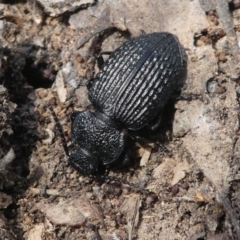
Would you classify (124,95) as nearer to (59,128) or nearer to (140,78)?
(140,78)

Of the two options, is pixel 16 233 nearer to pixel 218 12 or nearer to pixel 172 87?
pixel 172 87

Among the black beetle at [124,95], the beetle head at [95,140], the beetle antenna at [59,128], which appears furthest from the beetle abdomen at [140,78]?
the beetle antenna at [59,128]

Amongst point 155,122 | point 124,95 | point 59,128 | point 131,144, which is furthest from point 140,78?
point 59,128

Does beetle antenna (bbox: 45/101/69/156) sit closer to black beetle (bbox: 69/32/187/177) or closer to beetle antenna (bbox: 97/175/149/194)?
black beetle (bbox: 69/32/187/177)

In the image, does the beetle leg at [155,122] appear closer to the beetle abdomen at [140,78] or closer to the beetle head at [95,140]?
the beetle abdomen at [140,78]

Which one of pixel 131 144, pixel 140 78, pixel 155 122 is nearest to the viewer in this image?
pixel 140 78

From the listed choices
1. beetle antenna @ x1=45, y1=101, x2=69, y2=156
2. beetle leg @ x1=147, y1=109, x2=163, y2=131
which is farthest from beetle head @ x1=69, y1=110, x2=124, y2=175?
beetle leg @ x1=147, y1=109, x2=163, y2=131

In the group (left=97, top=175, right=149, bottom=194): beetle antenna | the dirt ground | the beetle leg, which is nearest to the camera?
the dirt ground

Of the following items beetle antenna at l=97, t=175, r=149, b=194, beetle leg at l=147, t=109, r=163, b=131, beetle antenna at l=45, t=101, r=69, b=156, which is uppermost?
beetle antenna at l=45, t=101, r=69, b=156
